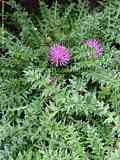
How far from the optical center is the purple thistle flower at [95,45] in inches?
89.2

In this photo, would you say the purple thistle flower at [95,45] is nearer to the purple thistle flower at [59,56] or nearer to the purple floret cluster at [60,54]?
the purple floret cluster at [60,54]

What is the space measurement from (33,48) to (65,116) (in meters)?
0.46

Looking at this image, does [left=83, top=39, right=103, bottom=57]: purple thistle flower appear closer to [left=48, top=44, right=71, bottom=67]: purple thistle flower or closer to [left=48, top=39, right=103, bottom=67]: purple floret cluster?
[left=48, top=39, right=103, bottom=67]: purple floret cluster

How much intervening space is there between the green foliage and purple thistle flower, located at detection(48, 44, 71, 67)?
3 cm

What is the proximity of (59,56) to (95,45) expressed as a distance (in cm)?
19

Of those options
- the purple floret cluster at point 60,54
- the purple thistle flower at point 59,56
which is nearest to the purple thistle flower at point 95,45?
the purple floret cluster at point 60,54

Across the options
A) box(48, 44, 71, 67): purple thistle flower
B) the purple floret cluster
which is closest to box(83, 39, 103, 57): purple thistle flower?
the purple floret cluster

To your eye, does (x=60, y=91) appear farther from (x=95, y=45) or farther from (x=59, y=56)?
(x=95, y=45)

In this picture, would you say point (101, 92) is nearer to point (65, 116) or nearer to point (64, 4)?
point (65, 116)

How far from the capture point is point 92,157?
78.4 inches

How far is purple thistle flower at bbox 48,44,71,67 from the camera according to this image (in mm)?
2242

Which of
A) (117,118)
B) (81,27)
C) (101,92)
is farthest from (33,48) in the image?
(117,118)

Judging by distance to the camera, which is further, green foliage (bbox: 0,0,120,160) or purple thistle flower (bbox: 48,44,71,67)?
purple thistle flower (bbox: 48,44,71,67)

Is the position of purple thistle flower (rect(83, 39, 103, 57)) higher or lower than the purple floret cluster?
higher
